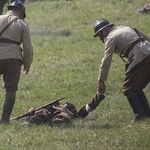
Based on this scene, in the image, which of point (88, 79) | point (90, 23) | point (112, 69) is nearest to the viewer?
point (88, 79)

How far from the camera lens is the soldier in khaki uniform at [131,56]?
34.5 ft

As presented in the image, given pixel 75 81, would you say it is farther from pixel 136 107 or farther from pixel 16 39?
pixel 136 107

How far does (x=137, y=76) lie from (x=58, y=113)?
158cm

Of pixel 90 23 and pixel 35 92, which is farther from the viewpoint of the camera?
pixel 90 23

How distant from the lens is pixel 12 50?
35.6ft

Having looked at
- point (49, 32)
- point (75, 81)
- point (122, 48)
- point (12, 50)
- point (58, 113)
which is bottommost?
point (49, 32)

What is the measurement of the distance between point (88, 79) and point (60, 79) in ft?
2.29

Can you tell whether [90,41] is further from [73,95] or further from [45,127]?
[45,127]

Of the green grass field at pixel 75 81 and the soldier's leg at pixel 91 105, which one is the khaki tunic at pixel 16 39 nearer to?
the green grass field at pixel 75 81

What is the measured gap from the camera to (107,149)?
29.0 ft

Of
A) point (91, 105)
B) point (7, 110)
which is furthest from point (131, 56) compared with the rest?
point (7, 110)

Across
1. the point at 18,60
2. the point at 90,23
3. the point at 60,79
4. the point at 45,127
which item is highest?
the point at 18,60

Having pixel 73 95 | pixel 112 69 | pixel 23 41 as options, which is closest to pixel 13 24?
pixel 23 41

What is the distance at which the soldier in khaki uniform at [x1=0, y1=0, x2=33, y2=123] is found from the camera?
1081 cm
